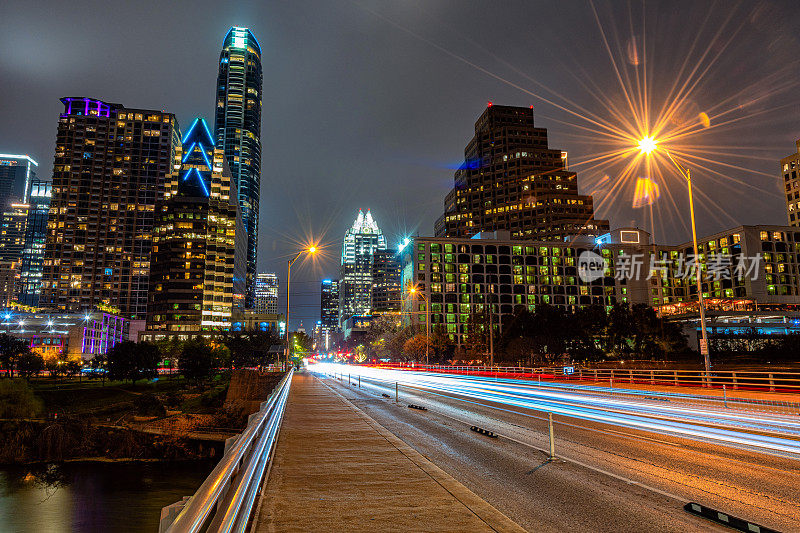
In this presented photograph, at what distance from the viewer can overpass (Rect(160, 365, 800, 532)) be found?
20.5ft

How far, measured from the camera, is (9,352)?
10612 centimetres

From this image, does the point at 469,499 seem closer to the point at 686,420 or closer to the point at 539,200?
the point at 686,420

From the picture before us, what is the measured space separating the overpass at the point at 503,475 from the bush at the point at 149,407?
151ft

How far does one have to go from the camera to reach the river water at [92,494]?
28.7m

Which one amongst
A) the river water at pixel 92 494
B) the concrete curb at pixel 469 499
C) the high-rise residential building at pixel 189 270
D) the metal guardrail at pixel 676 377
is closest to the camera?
the concrete curb at pixel 469 499

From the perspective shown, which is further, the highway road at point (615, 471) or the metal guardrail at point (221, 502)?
the highway road at point (615, 471)

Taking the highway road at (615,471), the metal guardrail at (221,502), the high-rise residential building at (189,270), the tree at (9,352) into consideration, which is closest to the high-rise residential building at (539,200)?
the high-rise residential building at (189,270)

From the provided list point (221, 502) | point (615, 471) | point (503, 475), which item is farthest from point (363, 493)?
point (615, 471)

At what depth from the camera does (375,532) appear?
5.84 meters

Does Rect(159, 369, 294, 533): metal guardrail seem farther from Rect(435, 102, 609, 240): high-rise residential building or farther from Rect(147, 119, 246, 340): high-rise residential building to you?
Rect(435, 102, 609, 240): high-rise residential building

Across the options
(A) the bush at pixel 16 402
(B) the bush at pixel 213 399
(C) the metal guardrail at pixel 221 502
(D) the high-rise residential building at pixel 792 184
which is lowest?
(B) the bush at pixel 213 399

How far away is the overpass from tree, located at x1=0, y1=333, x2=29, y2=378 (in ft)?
382

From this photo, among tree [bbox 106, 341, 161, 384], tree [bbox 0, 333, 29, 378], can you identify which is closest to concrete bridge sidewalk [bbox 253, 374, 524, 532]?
tree [bbox 106, 341, 161, 384]

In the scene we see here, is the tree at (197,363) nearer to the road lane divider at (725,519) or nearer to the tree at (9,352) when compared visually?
the tree at (9,352)
